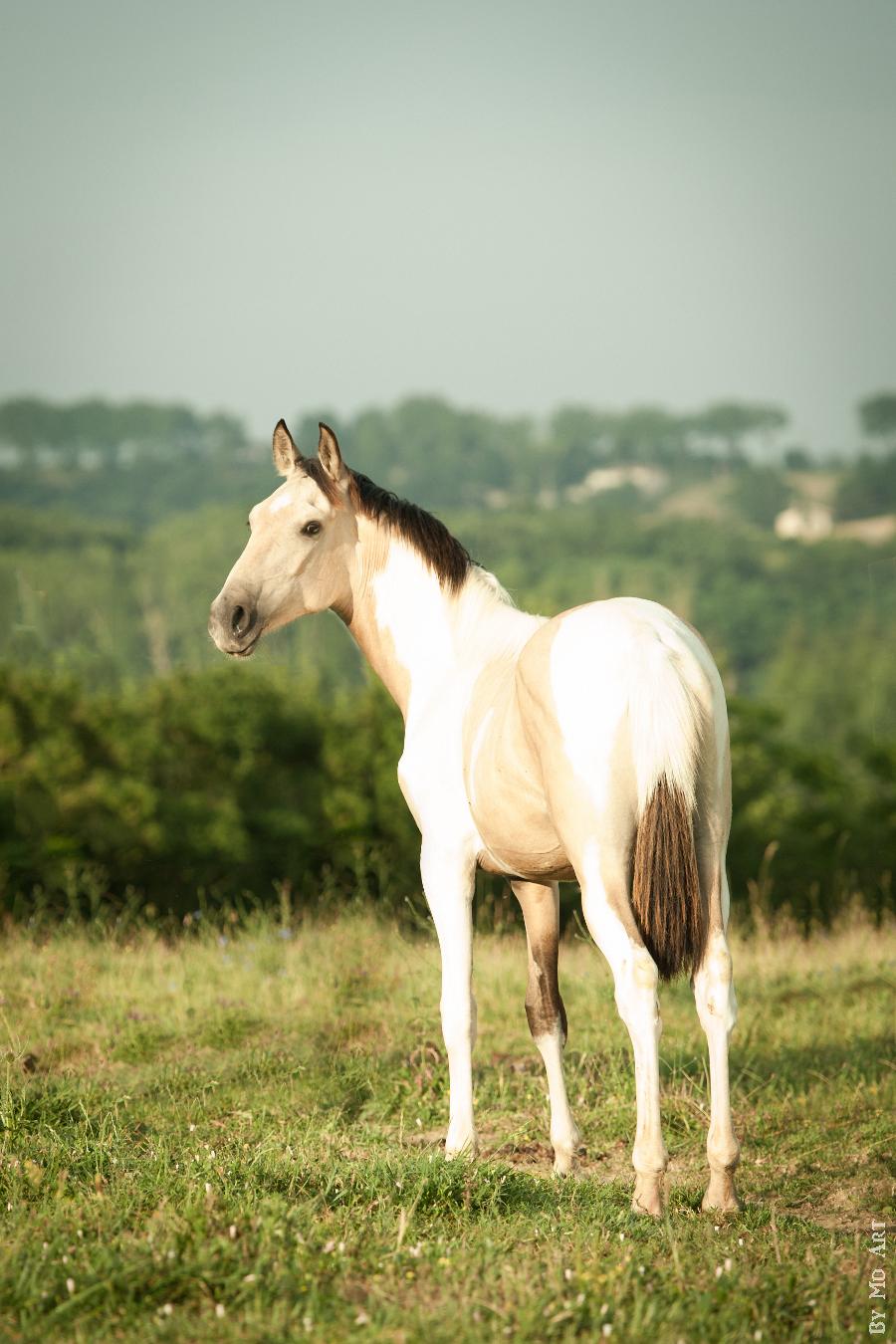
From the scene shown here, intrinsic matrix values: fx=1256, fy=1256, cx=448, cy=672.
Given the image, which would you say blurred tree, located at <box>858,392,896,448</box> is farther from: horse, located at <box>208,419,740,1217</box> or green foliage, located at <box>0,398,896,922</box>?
horse, located at <box>208,419,740,1217</box>

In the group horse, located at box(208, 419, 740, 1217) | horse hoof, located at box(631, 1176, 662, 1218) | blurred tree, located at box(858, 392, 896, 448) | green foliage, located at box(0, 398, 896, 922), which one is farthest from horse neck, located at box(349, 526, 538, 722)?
blurred tree, located at box(858, 392, 896, 448)

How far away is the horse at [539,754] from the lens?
4.26 metres

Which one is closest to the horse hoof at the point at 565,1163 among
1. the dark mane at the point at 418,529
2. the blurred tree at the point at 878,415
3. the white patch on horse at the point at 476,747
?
the white patch on horse at the point at 476,747

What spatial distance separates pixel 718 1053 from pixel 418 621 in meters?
2.36

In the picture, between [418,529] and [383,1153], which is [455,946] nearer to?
[383,1153]

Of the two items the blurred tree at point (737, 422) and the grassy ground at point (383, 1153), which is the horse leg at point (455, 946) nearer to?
the grassy ground at point (383, 1153)

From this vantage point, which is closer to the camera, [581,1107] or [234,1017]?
[581,1107]

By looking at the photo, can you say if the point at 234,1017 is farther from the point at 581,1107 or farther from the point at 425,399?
the point at 425,399

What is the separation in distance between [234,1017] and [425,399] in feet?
369

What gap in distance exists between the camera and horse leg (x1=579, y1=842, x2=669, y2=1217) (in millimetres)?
4195

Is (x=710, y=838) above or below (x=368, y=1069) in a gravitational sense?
above

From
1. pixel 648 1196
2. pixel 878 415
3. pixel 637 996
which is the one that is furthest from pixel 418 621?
pixel 878 415

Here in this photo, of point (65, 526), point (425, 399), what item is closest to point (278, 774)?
point (65, 526)

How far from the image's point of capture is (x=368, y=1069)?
6195 millimetres
